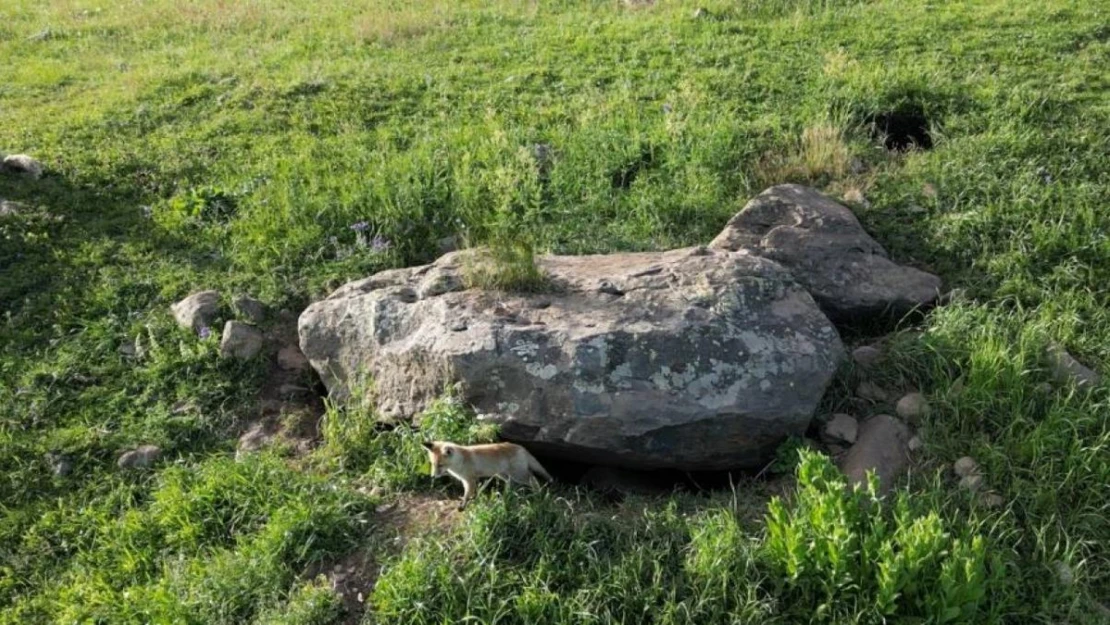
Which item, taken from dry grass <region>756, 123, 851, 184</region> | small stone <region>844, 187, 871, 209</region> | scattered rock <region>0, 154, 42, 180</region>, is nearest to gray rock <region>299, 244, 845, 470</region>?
small stone <region>844, 187, 871, 209</region>

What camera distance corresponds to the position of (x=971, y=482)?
4.94 metres

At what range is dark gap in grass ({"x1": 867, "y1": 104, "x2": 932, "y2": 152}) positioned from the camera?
8.34m

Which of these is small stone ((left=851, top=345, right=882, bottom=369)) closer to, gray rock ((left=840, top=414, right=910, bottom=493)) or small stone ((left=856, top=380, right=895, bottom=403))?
small stone ((left=856, top=380, right=895, bottom=403))

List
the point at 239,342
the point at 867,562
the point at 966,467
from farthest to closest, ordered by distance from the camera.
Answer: the point at 239,342, the point at 966,467, the point at 867,562

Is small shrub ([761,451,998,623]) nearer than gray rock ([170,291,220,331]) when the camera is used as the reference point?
Yes

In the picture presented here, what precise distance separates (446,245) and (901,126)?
4268mm

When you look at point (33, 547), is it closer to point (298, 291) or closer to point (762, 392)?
point (298, 291)

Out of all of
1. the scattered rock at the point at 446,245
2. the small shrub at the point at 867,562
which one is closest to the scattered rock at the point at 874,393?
the small shrub at the point at 867,562

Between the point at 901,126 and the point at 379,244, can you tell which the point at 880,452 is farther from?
the point at 901,126

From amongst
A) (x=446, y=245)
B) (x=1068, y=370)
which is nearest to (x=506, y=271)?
(x=446, y=245)

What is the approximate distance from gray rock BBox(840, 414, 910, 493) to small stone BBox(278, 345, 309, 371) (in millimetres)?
3500

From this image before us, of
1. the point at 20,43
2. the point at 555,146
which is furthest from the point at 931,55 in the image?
the point at 20,43

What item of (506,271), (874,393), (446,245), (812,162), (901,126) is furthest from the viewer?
(901,126)

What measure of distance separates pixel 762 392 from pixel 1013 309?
2256 mm
